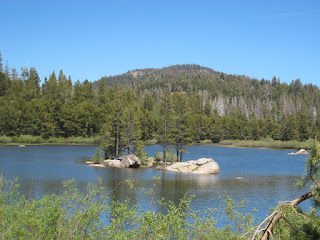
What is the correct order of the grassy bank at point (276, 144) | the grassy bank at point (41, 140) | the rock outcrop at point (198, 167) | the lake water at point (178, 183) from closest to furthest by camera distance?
the lake water at point (178, 183)
the rock outcrop at point (198, 167)
the grassy bank at point (41, 140)
the grassy bank at point (276, 144)

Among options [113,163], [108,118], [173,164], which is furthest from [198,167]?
[108,118]

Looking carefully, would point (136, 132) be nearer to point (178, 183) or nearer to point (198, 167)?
point (198, 167)

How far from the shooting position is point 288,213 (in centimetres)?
Answer: 385

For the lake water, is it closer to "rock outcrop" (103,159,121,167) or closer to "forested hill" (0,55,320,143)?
"rock outcrop" (103,159,121,167)

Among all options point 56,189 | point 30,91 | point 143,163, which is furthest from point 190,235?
point 30,91

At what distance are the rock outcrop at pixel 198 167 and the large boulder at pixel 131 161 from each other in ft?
13.5

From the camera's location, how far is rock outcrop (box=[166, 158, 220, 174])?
117ft

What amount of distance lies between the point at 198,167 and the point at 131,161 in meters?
8.34

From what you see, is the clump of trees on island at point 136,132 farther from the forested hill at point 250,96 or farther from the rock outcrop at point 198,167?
the rock outcrop at point 198,167

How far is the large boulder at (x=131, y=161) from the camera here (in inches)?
1510

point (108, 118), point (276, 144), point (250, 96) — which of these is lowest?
point (276, 144)

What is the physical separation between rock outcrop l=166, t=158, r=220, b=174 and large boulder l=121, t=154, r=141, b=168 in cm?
412

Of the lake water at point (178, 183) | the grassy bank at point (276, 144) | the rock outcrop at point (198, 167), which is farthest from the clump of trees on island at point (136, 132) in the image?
the grassy bank at point (276, 144)

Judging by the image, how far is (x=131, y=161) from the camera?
38375mm
